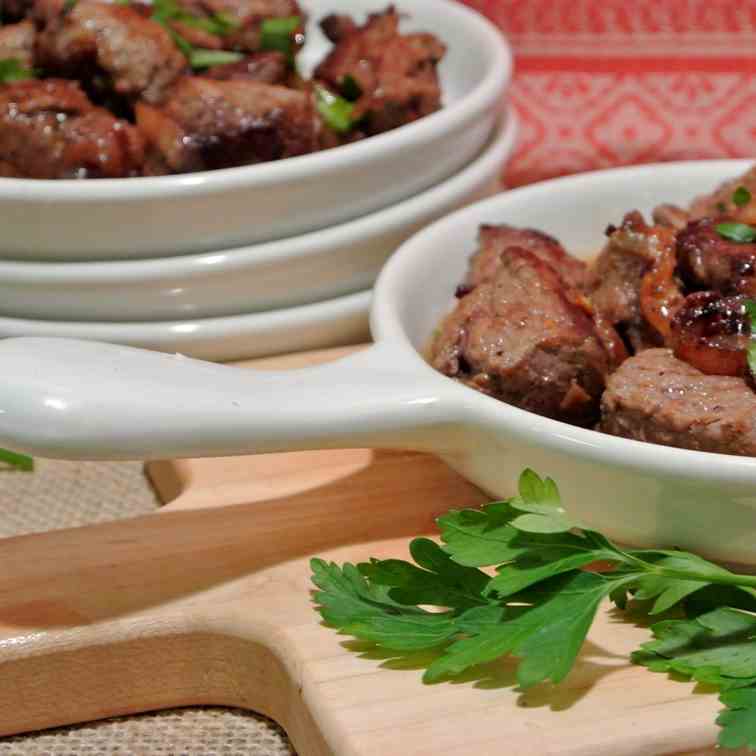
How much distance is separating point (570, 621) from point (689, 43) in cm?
253

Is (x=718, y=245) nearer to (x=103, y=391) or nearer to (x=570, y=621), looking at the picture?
Answer: (x=570, y=621)

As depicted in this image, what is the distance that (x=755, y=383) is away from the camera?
1.75 metres

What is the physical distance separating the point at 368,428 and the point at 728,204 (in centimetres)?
82

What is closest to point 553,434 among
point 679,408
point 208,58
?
point 679,408

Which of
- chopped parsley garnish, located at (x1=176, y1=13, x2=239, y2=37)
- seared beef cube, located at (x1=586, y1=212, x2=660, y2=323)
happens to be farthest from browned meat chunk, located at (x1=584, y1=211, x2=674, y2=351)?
chopped parsley garnish, located at (x1=176, y1=13, x2=239, y2=37)

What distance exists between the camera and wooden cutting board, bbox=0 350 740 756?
1.50 m

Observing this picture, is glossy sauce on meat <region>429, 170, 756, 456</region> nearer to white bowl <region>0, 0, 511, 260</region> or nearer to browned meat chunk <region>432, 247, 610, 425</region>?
browned meat chunk <region>432, 247, 610, 425</region>

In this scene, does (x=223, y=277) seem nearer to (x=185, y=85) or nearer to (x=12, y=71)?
(x=185, y=85)

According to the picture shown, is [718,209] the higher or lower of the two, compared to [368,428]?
higher

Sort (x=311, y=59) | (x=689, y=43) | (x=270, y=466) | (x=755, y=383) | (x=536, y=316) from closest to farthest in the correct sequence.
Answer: (x=755, y=383) < (x=536, y=316) < (x=270, y=466) < (x=311, y=59) < (x=689, y=43)

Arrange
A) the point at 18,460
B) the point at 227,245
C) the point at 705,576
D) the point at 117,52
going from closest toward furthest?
1. the point at 705,576
2. the point at 18,460
3. the point at 227,245
4. the point at 117,52

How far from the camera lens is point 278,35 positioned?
9.41 feet

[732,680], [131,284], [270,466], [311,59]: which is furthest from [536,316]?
[311,59]

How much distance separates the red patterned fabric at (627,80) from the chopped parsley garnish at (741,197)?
1521 millimetres
